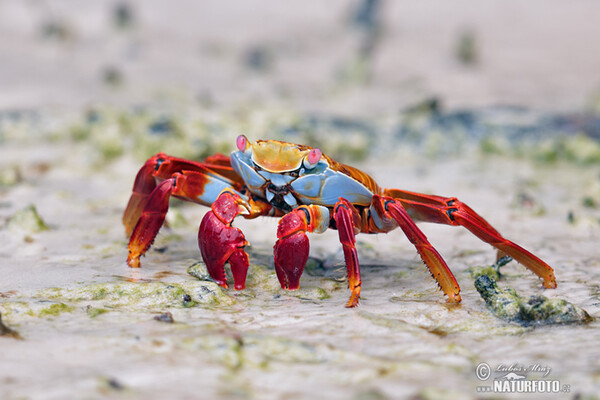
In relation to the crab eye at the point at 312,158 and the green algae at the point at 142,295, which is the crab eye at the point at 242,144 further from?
the green algae at the point at 142,295

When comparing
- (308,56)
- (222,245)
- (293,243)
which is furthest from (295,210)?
(308,56)

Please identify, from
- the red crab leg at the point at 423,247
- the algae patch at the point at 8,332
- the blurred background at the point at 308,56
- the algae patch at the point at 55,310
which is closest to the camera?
the algae patch at the point at 8,332

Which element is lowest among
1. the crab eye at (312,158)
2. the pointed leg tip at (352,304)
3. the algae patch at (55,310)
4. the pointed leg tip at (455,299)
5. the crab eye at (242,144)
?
the algae patch at (55,310)

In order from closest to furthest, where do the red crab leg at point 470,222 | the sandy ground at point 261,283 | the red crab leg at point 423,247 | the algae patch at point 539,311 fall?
the sandy ground at point 261,283 < the algae patch at point 539,311 < the red crab leg at point 423,247 < the red crab leg at point 470,222

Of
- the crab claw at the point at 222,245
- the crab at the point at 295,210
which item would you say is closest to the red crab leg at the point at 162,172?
the crab at the point at 295,210

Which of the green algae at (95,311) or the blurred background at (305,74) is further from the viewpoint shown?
the blurred background at (305,74)

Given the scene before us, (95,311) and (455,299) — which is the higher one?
(455,299)

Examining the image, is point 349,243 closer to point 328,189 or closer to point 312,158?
point 328,189
